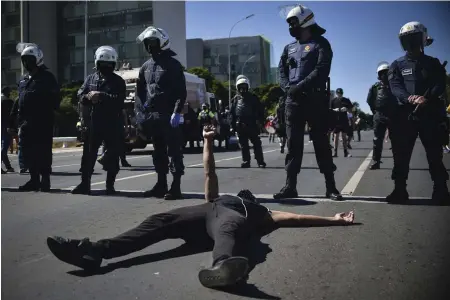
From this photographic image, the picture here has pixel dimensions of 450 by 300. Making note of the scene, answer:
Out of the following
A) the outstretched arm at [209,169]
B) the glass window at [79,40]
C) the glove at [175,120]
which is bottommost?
the outstretched arm at [209,169]

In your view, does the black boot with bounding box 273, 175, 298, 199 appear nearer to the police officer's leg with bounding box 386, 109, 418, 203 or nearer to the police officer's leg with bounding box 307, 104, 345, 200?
the police officer's leg with bounding box 307, 104, 345, 200

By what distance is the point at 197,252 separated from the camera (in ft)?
9.66

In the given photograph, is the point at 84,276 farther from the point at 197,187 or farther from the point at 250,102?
the point at 250,102

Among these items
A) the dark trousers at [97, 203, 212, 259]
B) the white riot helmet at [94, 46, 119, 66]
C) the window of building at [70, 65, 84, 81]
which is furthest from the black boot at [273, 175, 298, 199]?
the window of building at [70, 65, 84, 81]

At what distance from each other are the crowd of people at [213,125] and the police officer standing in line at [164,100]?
0.01 metres

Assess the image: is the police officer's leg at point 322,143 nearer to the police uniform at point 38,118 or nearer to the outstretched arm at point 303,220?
the outstretched arm at point 303,220

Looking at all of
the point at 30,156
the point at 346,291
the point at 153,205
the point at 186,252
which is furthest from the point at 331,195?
the point at 30,156

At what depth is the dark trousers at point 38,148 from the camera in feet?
19.0

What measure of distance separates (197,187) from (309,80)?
7.29 ft

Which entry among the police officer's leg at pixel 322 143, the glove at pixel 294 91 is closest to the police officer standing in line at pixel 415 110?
the police officer's leg at pixel 322 143

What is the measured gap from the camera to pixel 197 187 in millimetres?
6156

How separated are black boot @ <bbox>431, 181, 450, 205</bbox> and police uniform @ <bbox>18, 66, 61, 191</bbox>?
14.0ft

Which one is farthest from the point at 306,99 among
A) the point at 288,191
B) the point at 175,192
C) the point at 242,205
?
the point at 242,205

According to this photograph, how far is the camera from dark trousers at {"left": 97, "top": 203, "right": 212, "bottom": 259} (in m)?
2.58
